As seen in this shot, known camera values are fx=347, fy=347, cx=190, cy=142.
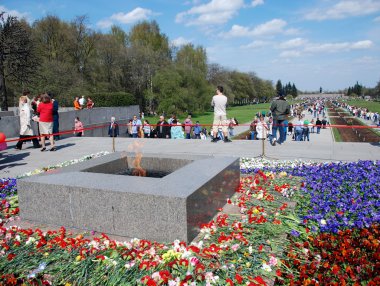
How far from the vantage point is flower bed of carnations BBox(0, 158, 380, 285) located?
12.0 ft

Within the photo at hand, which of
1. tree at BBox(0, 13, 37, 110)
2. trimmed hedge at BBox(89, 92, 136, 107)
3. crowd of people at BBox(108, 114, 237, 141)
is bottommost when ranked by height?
crowd of people at BBox(108, 114, 237, 141)

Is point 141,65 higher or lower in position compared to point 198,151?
higher

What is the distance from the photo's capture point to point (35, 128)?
15.4 metres

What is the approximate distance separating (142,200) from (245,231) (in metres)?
1.46

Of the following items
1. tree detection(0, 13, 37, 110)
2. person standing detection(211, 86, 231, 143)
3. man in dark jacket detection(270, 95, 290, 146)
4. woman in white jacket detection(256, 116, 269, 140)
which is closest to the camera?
woman in white jacket detection(256, 116, 269, 140)

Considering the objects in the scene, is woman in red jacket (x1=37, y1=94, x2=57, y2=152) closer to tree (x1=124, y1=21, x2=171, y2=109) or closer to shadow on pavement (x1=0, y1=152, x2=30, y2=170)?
shadow on pavement (x1=0, y1=152, x2=30, y2=170)

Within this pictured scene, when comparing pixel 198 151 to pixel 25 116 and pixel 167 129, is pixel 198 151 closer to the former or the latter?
pixel 25 116

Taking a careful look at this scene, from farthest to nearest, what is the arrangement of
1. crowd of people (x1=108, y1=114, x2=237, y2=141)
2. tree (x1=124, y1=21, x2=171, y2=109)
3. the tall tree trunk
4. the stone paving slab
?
tree (x1=124, y1=21, x2=171, y2=109)
the tall tree trunk
crowd of people (x1=108, y1=114, x2=237, y2=141)
the stone paving slab

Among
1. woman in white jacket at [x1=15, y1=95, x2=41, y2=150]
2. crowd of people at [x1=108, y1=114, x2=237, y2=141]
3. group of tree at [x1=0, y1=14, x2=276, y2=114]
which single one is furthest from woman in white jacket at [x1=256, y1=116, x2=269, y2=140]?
group of tree at [x1=0, y1=14, x2=276, y2=114]

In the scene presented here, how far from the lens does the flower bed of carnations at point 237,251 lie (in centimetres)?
367

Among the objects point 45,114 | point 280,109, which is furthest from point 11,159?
point 280,109

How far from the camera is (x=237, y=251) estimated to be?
416 centimetres

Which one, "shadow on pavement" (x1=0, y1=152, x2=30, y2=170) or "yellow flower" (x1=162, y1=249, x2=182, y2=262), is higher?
"shadow on pavement" (x1=0, y1=152, x2=30, y2=170)

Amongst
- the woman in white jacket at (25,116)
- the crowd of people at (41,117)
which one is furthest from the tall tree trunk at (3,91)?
the woman in white jacket at (25,116)
